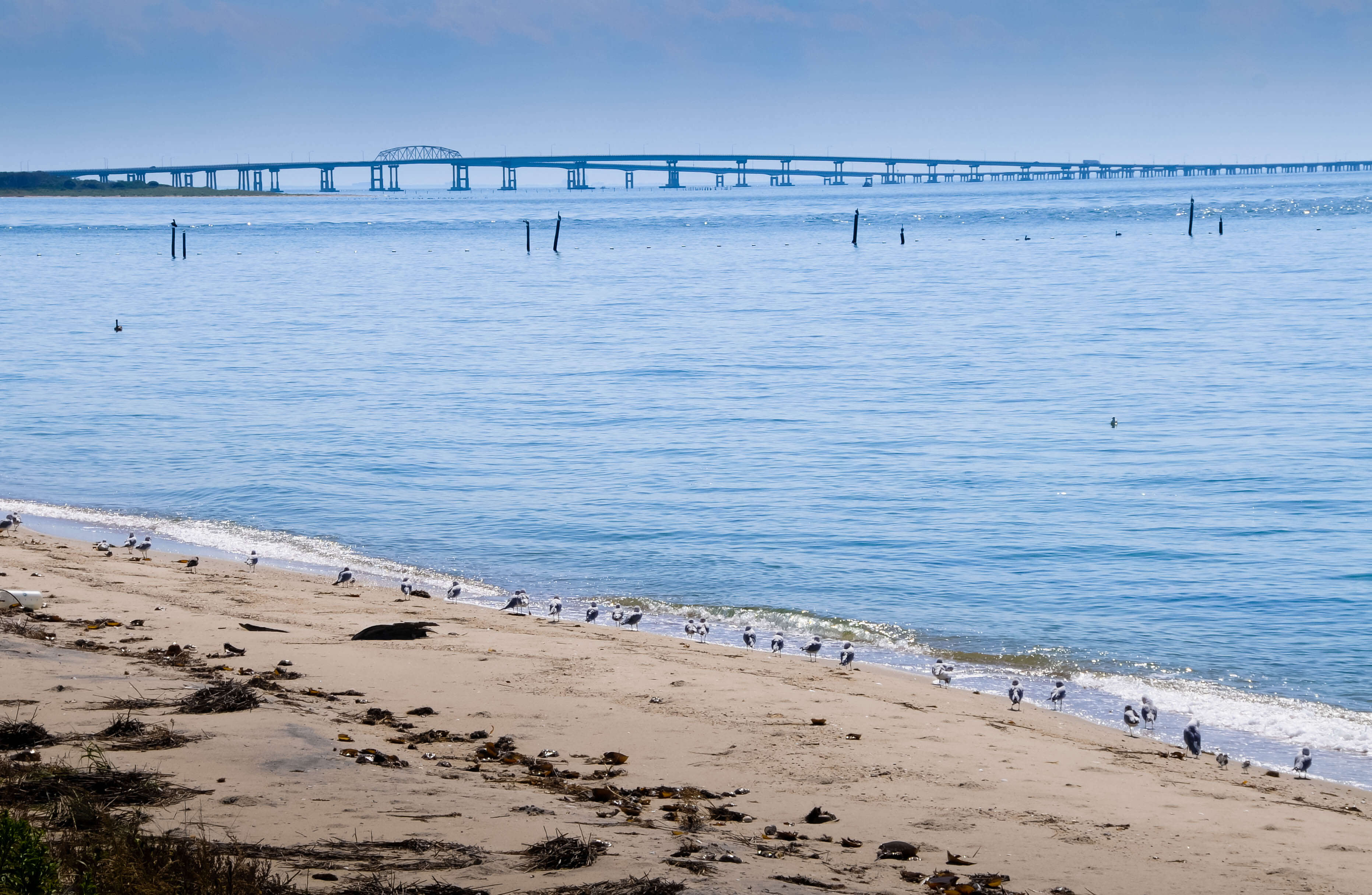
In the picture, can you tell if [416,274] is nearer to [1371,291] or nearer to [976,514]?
[1371,291]

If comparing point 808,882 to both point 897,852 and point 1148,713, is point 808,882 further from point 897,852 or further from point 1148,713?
point 1148,713

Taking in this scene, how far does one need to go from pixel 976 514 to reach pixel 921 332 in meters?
25.2

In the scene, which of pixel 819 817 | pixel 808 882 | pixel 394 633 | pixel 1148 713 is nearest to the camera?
pixel 808 882

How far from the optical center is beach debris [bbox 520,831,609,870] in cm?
605

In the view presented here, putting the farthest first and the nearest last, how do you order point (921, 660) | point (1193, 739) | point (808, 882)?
point (921, 660), point (1193, 739), point (808, 882)

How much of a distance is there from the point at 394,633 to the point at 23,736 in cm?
417

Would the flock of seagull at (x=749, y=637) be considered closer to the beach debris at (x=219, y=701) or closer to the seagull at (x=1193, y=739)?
the seagull at (x=1193, y=739)

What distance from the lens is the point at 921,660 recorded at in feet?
41.4

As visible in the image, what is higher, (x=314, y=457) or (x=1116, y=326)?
(x=1116, y=326)

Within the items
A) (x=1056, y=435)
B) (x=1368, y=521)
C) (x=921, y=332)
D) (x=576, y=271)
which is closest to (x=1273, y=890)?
(x=1368, y=521)

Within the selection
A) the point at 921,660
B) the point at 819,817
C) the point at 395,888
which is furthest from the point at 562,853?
the point at 921,660

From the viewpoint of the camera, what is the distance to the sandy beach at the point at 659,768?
6.54 meters

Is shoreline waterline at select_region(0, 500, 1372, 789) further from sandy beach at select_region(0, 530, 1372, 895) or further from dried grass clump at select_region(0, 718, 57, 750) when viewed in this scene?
dried grass clump at select_region(0, 718, 57, 750)

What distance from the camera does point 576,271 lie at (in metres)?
76.1
